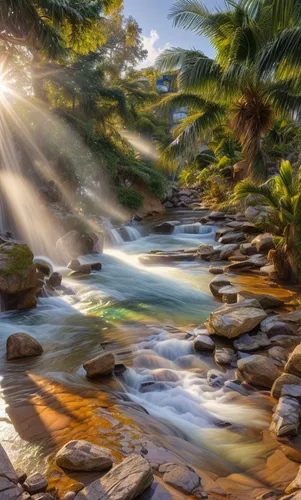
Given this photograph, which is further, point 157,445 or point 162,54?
point 162,54

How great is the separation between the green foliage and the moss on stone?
13866mm

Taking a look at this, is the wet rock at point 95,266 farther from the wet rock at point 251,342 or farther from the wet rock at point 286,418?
the wet rock at point 286,418

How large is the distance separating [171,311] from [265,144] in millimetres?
20116

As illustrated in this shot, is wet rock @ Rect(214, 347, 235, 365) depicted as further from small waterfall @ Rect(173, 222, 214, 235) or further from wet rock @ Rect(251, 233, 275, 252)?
small waterfall @ Rect(173, 222, 214, 235)

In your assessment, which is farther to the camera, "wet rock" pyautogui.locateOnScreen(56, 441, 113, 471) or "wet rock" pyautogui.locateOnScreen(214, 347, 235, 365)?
"wet rock" pyautogui.locateOnScreen(214, 347, 235, 365)

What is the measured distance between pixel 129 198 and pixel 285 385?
61.5 ft

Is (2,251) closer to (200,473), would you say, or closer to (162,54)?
(200,473)

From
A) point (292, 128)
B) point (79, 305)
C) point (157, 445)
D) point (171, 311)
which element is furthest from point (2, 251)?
point (292, 128)

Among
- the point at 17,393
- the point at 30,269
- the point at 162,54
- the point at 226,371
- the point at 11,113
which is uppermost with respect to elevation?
the point at 162,54

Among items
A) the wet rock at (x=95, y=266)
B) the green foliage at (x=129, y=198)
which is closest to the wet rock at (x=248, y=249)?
the wet rock at (x=95, y=266)

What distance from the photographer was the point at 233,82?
43.7 ft

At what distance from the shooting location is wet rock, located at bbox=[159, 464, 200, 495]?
246 centimetres

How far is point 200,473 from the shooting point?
9.12 feet

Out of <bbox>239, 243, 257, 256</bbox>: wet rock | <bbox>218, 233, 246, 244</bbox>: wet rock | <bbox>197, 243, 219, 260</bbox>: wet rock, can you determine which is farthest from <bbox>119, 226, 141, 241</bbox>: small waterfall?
<bbox>239, 243, 257, 256</bbox>: wet rock
